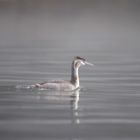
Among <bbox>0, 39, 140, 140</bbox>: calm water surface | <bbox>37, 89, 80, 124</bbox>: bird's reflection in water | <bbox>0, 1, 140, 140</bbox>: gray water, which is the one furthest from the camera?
<bbox>37, 89, 80, 124</bbox>: bird's reflection in water

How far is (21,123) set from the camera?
20.4 meters

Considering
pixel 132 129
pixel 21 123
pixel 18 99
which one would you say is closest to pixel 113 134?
pixel 132 129

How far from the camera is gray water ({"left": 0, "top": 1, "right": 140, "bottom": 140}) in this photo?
1989cm

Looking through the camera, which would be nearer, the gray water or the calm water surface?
the calm water surface

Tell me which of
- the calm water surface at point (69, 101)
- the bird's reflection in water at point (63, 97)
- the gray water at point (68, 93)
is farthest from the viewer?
the bird's reflection in water at point (63, 97)

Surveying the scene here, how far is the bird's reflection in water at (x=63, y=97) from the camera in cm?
2267

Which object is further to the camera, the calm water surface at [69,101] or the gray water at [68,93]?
the gray water at [68,93]

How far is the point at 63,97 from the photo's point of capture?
24.5 m

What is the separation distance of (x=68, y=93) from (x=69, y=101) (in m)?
1.83

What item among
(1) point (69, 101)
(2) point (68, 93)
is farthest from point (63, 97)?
(2) point (68, 93)

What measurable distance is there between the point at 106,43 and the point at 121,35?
842 centimetres

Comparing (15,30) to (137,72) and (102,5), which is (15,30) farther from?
(102,5)

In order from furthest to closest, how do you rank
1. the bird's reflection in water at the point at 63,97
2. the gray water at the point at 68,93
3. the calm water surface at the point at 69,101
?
the bird's reflection in water at the point at 63,97
the gray water at the point at 68,93
the calm water surface at the point at 69,101

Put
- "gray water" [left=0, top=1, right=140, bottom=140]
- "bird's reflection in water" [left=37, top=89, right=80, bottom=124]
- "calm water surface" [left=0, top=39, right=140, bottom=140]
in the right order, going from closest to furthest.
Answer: "calm water surface" [left=0, top=39, right=140, bottom=140] → "gray water" [left=0, top=1, right=140, bottom=140] → "bird's reflection in water" [left=37, top=89, right=80, bottom=124]
